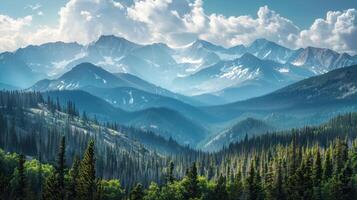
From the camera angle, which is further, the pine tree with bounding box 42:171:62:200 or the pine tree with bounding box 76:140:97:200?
the pine tree with bounding box 42:171:62:200

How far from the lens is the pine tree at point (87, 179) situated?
8616 centimetres

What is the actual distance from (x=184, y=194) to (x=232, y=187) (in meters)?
28.6

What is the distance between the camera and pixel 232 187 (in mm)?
194500

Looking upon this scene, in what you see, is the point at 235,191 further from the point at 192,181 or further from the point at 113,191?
the point at 192,181

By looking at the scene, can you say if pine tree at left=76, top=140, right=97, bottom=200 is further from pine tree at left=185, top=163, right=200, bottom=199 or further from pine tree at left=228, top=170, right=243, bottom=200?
pine tree at left=228, top=170, right=243, bottom=200

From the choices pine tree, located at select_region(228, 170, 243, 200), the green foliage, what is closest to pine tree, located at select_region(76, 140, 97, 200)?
the green foliage

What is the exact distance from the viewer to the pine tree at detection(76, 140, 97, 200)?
8616cm

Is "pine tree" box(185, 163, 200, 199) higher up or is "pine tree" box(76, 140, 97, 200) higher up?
"pine tree" box(185, 163, 200, 199)

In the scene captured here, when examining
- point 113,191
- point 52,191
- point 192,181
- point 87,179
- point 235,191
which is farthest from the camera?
point 235,191

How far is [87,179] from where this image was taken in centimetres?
8850

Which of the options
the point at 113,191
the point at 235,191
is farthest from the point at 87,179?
the point at 235,191

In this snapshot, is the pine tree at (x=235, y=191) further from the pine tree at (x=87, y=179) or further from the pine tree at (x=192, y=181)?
the pine tree at (x=87, y=179)


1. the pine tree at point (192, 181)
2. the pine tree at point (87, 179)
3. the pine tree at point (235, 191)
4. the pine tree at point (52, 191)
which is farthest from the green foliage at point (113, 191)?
the pine tree at point (52, 191)

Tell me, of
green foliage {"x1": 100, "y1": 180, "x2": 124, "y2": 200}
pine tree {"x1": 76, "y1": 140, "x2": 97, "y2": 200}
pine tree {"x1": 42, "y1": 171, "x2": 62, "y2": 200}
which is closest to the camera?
pine tree {"x1": 76, "y1": 140, "x2": 97, "y2": 200}
